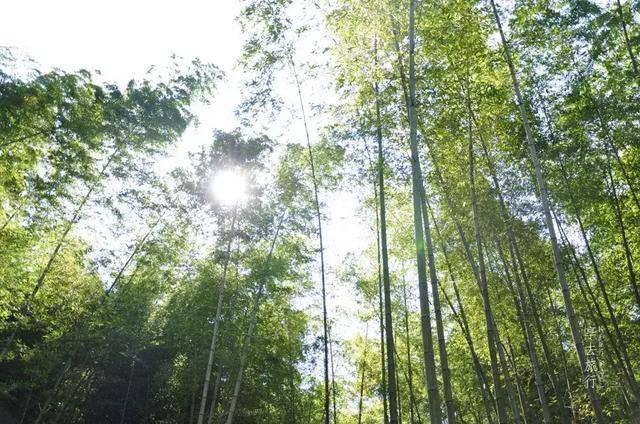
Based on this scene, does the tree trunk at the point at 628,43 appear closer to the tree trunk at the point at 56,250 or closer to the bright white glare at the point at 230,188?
the bright white glare at the point at 230,188

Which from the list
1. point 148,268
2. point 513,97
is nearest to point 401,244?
point 513,97

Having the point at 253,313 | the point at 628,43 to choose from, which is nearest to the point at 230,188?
the point at 253,313

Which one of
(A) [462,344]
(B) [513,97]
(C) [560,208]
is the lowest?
(A) [462,344]

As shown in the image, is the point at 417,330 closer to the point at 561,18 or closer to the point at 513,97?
the point at 513,97

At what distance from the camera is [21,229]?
7.17 meters

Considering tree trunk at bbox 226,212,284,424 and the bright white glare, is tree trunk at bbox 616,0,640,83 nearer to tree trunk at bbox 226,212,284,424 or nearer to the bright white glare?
tree trunk at bbox 226,212,284,424

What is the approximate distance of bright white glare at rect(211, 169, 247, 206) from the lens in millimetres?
9656

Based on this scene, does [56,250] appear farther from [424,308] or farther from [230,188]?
[424,308]

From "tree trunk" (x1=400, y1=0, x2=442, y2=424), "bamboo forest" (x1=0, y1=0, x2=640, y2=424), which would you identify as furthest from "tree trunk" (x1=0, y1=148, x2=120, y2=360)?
"tree trunk" (x1=400, y1=0, x2=442, y2=424)

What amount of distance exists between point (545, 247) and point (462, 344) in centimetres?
291

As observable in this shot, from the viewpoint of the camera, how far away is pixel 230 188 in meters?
9.68

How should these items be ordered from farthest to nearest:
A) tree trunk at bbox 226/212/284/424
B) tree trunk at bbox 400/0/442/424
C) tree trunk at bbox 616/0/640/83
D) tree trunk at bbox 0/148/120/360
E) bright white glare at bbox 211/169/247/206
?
bright white glare at bbox 211/169/247/206 < tree trunk at bbox 226/212/284/424 < tree trunk at bbox 0/148/120/360 < tree trunk at bbox 616/0/640/83 < tree trunk at bbox 400/0/442/424

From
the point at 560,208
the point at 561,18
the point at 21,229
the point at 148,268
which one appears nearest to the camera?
the point at 561,18

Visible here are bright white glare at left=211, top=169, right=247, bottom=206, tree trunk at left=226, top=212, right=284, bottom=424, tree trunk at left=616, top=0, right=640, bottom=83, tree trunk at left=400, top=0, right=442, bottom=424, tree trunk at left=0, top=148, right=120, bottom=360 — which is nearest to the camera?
tree trunk at left=400, top=0, right=442, bottom=424
